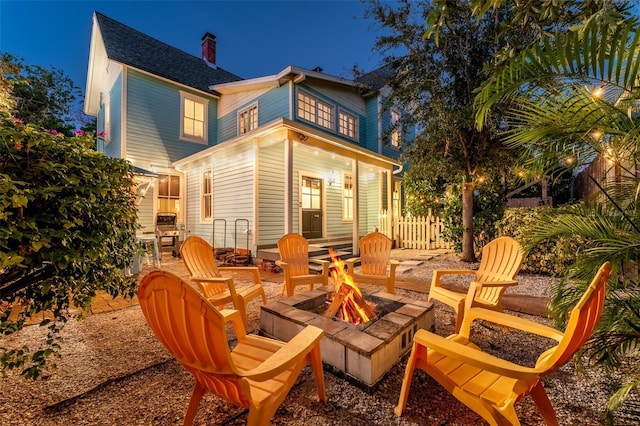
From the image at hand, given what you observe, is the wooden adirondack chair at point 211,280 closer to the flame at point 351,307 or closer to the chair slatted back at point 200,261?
the chair slatted back at point 200,261

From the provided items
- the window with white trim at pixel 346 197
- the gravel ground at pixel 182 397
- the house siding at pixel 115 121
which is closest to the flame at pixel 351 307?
the gravel ground at pixel 182 397

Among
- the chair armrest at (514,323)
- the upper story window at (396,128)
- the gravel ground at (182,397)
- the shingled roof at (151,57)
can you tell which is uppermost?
the shingled roof at (151,57)

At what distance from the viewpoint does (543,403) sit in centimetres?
152

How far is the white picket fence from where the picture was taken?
→ 29.1 feet

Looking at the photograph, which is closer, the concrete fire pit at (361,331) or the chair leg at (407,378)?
the chair leg at (407,378)

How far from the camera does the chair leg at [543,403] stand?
1500mm

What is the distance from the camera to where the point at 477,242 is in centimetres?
683

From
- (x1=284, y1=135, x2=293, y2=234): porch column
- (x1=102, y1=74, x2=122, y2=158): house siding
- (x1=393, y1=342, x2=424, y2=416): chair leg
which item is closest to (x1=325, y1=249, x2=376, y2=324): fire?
(x1=393, y1=342, x2=424, y2=416): chair leg

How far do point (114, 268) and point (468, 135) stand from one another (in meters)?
6.90

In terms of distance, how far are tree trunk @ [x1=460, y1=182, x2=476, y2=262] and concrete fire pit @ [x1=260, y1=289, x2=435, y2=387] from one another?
4.36 metres

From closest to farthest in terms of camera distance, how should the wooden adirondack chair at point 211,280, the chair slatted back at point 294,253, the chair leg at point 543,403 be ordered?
the chair leg at point 543,403 < the wooden adirondack chair at point 211,280 < the chair slatted back at point 294,253

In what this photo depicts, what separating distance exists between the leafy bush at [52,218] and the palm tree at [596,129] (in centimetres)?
247

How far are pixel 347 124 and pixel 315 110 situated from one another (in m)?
1.80

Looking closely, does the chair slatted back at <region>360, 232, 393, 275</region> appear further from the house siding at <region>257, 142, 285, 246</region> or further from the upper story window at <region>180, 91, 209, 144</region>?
the upper story window at <region>180, 91, 209, 144</region>
